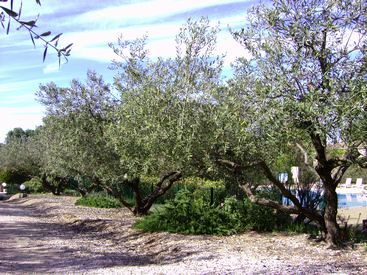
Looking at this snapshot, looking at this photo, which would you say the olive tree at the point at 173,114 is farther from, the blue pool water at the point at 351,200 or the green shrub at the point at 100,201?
the blue pool water at the point at 351,200

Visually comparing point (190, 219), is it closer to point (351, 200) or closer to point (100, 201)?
point (100, 201)

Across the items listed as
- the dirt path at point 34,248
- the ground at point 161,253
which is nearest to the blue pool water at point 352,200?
the ground at point 161,253

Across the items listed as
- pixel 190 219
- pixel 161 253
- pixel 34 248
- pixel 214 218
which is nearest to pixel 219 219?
pixel 214 218

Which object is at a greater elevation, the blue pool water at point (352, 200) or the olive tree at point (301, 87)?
the olive tree at point (301, 87)

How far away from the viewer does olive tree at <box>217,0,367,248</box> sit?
7184 millimetres

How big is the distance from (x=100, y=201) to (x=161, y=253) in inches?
506

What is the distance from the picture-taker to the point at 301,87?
7.92 m

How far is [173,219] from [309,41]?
22.2ft

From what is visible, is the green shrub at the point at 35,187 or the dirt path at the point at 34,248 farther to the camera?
the green shrub at the point at 35,187

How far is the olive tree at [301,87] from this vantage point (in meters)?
7.18

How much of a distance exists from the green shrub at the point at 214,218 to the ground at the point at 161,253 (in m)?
0.36

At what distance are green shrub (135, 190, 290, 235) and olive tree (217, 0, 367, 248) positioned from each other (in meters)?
3.69

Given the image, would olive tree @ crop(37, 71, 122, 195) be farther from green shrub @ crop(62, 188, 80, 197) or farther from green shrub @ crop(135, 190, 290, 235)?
green shrub @ crop(62, 188, 80, 197)

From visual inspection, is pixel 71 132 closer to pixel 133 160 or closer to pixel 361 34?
pixel 133 160
